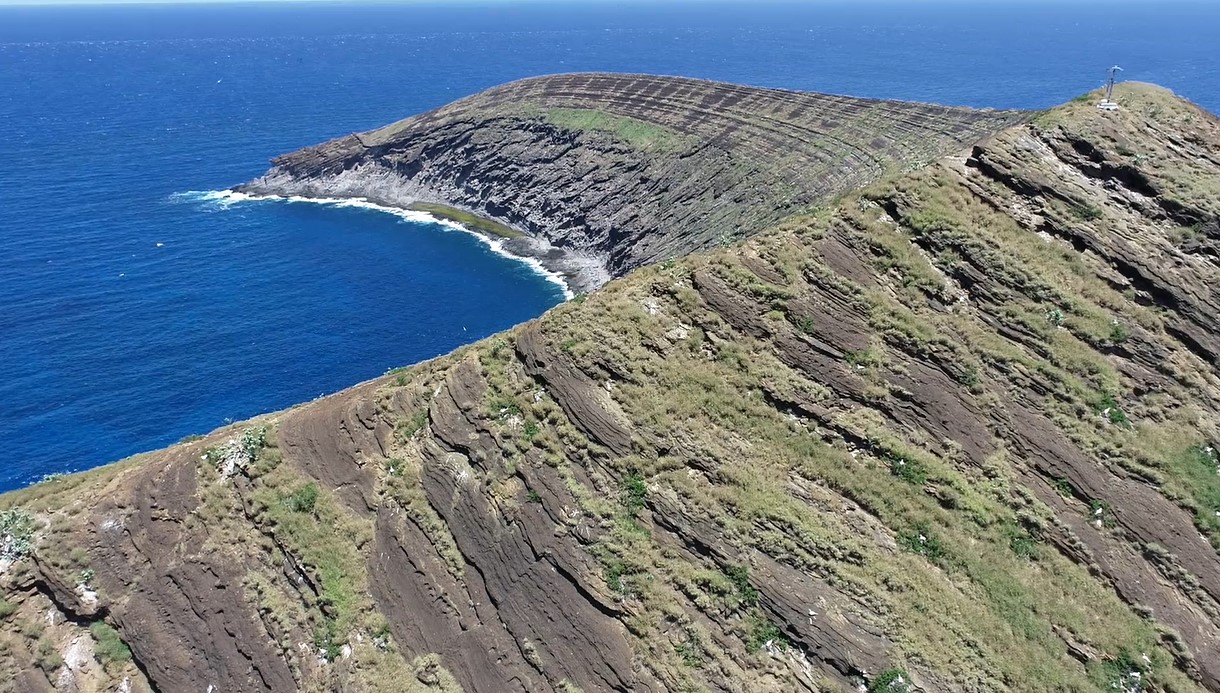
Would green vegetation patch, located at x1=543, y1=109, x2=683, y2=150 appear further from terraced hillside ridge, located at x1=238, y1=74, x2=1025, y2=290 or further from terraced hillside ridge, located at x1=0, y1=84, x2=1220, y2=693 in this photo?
terraced hillside ridge, located at x1=0, y1=84, x2=1220, y2=693

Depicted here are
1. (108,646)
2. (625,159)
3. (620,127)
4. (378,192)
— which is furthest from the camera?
(378,192)

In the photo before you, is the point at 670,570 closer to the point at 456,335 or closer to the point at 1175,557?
the point at 1175,557

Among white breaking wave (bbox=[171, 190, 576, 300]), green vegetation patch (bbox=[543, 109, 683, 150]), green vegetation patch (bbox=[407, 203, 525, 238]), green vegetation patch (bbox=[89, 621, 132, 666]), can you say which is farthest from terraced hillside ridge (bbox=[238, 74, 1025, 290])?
green vegetation patch (bbox=[89, 621, 132, 666])

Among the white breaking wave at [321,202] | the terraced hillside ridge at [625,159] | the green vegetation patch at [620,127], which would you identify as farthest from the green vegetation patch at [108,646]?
the green vegetation patch at [620,127]

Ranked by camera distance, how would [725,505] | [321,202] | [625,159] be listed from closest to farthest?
[725,505]
[625,159]
[321,202]

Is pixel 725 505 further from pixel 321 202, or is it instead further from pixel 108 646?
pixel 321 202

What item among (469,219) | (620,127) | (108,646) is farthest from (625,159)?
(108,646)

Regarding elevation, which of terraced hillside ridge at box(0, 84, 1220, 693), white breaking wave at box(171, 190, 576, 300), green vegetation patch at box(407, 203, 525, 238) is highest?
terraced hillside ridge at box(0, 84, 1220, 693)
